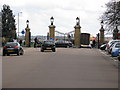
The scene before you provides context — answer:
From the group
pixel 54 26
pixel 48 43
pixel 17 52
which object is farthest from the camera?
pixel 54 26

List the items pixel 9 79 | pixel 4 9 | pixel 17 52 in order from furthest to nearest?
pixel 4 9
pixel 17 52
pixel 9 79

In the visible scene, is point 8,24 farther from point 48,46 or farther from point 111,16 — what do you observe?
point 111,16

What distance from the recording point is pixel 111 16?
42375 millimetres

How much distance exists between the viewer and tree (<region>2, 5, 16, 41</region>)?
8212 cm

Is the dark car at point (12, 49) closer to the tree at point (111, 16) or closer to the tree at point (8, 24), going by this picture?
the tree at point (111, 16)

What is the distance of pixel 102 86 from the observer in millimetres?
12844

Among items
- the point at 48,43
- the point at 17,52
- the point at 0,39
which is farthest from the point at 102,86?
the point at 0,39

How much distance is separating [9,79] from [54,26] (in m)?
66.0

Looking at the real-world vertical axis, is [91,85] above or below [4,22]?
below

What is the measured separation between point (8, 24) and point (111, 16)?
4486 centimetres

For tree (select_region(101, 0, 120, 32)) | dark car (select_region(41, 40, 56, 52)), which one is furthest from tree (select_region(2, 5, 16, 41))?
tree (select_region(101, 0, 120, 32))

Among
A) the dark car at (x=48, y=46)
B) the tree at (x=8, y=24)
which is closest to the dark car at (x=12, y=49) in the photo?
the dark car at (x=48, y=46)

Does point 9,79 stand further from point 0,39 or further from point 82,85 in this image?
point 0,39

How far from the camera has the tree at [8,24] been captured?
8212 centimetres
